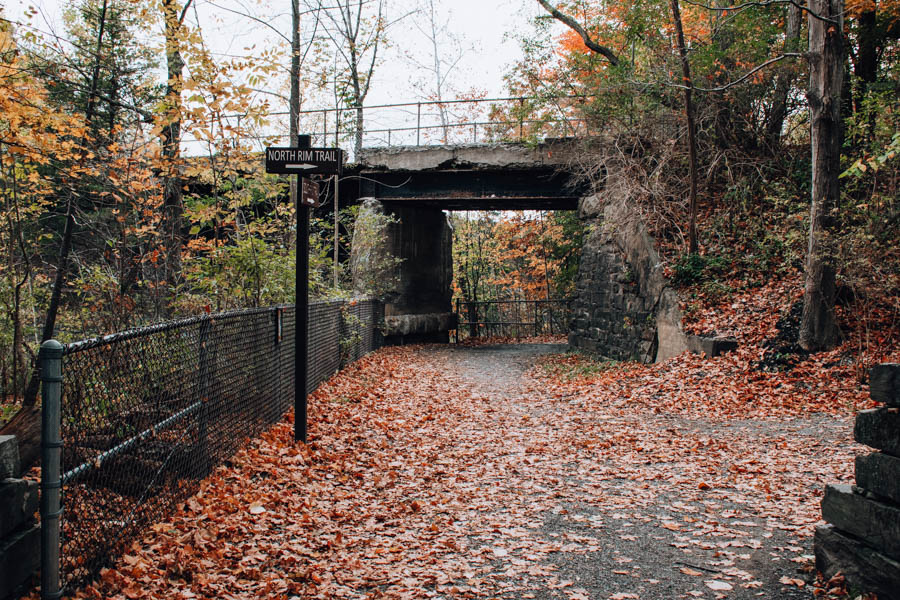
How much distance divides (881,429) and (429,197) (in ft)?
52.0

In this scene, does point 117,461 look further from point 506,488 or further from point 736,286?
point 736,286

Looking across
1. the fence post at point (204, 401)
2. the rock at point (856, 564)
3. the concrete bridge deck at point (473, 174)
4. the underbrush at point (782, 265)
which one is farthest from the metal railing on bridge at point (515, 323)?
the rock at point (856, 564)

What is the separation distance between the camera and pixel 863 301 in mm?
9477

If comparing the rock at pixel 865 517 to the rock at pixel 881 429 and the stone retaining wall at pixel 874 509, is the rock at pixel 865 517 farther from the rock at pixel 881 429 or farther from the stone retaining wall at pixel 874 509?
the rock at pixel 881 429

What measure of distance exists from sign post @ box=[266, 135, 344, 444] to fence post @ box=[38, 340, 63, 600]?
11.5ft

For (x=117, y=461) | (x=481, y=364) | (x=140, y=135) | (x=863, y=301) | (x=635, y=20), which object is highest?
(x=635, y=20)

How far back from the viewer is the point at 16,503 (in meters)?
2.77

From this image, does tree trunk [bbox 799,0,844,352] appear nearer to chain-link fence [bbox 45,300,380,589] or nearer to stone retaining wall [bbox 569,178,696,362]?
stone retaining wall [bbox 569,178,696,362]

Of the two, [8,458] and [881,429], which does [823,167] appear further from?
[8,458]

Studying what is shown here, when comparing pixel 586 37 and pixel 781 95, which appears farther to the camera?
pixel 586 37

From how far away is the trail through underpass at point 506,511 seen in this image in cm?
353

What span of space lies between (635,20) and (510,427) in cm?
1045

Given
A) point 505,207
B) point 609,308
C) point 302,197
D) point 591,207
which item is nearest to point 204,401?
point 302,197

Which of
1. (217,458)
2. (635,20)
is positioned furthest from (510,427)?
(635,20)
